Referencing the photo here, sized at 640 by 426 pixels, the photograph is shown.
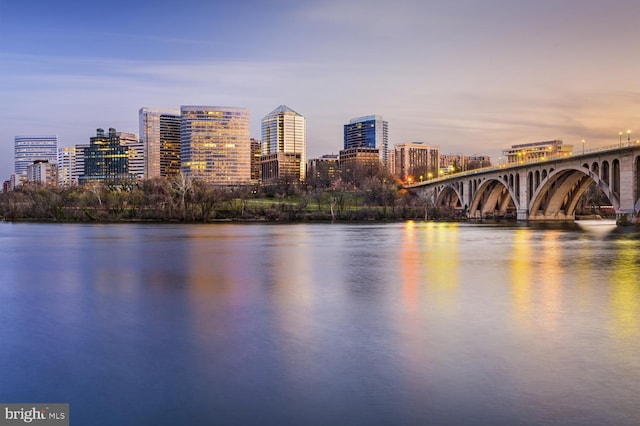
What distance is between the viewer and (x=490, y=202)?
130875 mm

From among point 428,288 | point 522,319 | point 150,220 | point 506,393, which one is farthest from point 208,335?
point 150,220

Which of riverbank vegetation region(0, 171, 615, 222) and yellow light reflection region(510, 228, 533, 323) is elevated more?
riverbank vegetation region(0, 171, 615, 222)

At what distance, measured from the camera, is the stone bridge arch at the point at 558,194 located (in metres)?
96.8

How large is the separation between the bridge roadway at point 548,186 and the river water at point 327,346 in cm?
5002

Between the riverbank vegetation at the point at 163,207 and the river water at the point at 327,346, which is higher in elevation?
the riverbank vegetation at the point at 163,207

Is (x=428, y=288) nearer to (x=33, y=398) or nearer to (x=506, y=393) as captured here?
(x=506, y=393)

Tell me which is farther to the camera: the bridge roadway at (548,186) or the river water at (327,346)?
the bridge roadway at (548,186)

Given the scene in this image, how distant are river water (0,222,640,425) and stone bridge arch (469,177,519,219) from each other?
325ft

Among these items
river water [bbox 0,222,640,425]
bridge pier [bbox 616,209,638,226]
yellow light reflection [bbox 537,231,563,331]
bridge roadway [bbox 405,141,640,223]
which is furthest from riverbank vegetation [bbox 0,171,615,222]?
river water [bbox 0,222,640,425]

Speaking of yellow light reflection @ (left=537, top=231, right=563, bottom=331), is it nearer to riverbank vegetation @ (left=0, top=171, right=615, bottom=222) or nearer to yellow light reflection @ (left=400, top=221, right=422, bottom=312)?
yellow light reflection @ (left=400, top=221, right=422, bottom=312)

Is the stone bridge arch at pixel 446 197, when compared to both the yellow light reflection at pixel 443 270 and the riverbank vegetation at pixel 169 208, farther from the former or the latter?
the yellow light reflection at pixel 443 270

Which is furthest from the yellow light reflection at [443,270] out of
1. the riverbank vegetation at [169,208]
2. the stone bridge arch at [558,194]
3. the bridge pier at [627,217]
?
the riverbank vegetation at [169,208]

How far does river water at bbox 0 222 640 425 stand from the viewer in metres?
10.6

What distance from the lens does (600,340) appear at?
1529 centimetres
